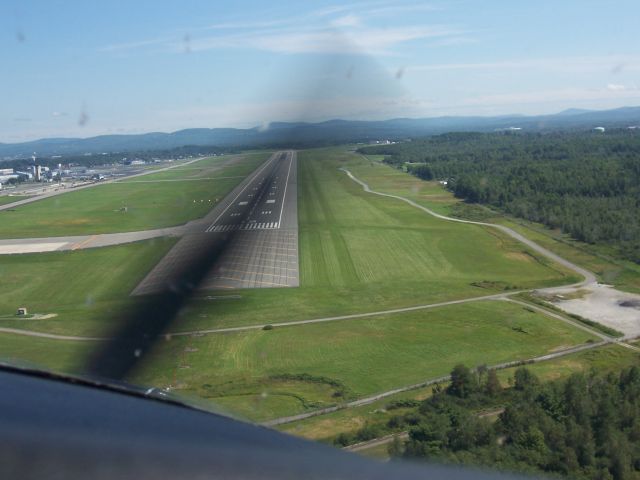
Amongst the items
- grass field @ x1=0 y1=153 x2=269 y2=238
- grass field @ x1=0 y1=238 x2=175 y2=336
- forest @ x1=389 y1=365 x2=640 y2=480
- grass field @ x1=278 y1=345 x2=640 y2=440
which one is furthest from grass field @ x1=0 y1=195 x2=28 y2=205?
forest @ x1=389 y1=365 x2=640 y2=480

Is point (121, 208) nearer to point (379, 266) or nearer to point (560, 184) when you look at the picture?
point (379, 266)

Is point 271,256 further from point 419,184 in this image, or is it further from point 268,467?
point 419,184

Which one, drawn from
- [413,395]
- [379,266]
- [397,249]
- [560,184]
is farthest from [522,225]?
[413,395]

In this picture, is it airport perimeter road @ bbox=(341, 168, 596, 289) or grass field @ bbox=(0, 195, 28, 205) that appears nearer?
airport perimeter road @ bbox=(341, 168, 596, 289)

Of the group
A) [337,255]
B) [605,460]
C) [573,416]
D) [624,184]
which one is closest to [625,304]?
[337,255]

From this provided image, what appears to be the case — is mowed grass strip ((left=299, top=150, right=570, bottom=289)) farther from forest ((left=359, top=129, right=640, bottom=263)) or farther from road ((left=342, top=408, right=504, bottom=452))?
road ((left=342, top=408, right=504, bottom=452))
